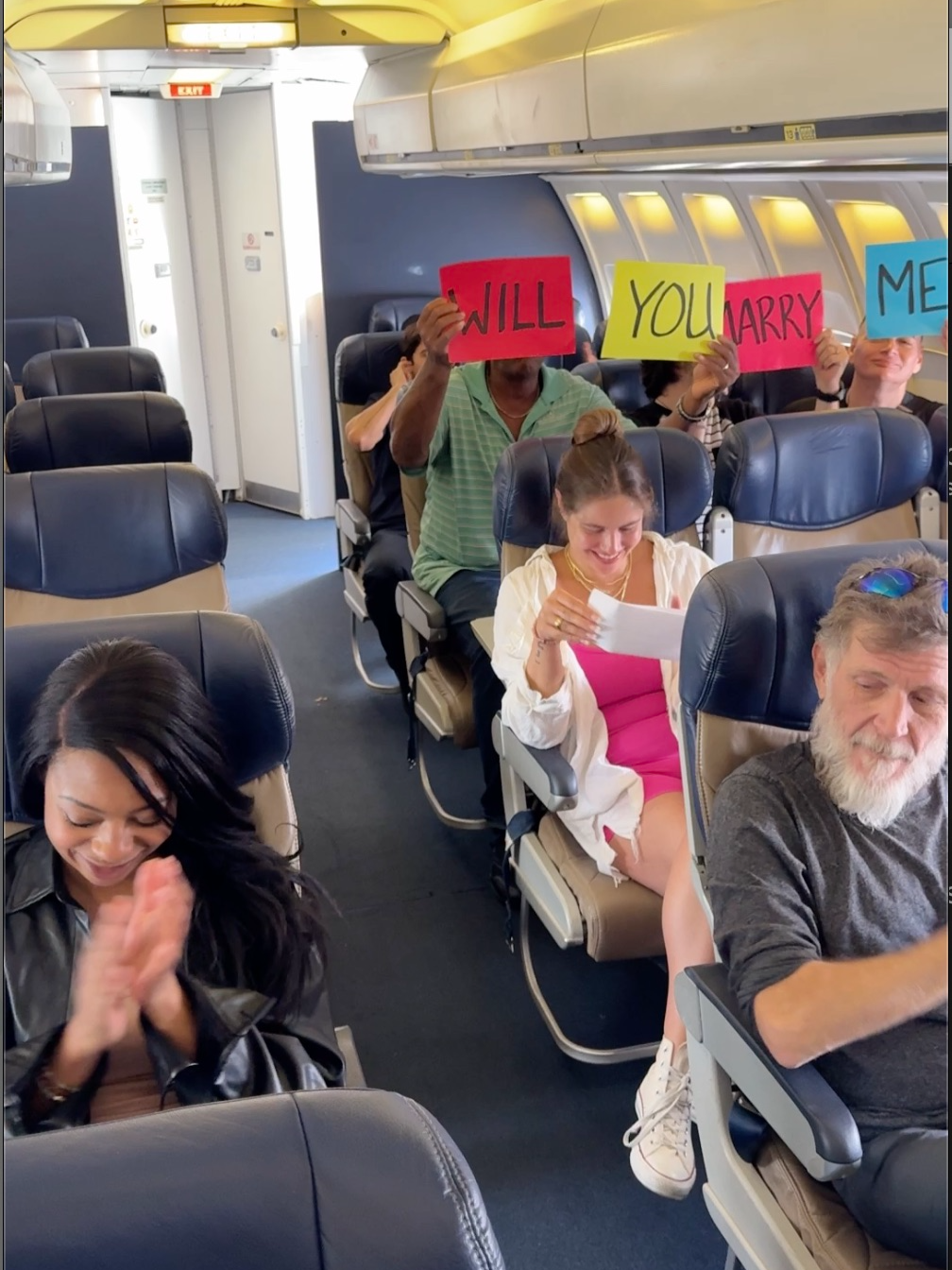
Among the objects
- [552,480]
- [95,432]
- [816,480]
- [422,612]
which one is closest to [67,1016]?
[552,480]

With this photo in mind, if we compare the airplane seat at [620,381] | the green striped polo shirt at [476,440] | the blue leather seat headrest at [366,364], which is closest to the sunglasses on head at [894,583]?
the green striped polo shirt at [476,440]

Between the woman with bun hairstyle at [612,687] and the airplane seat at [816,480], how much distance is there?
2.02ft

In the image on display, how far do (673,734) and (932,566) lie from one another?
3.26 feet

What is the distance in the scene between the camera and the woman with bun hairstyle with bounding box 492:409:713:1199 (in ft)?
8.14

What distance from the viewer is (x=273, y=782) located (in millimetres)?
2203

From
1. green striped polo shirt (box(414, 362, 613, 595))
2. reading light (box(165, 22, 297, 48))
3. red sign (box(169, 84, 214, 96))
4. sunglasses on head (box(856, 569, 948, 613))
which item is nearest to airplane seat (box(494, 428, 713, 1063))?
green striped polo shirt (box(414, 362, 613, 595))

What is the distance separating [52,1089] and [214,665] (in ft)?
2.41

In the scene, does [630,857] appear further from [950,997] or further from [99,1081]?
[950,997]

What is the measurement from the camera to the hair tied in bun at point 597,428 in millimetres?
2936

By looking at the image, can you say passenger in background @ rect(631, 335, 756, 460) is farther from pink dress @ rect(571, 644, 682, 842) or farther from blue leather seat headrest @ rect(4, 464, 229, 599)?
blue leather seat headrest @ rect(4, 464, 229, 599)

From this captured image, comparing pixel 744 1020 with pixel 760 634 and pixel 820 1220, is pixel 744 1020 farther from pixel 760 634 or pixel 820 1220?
pixel 760 634

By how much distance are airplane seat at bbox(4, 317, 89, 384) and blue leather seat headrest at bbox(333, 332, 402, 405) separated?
311 centimetres

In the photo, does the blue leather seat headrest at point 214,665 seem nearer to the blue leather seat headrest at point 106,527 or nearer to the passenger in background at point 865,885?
the passenger in background at point 865,885

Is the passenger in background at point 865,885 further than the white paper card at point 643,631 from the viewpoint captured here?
No
